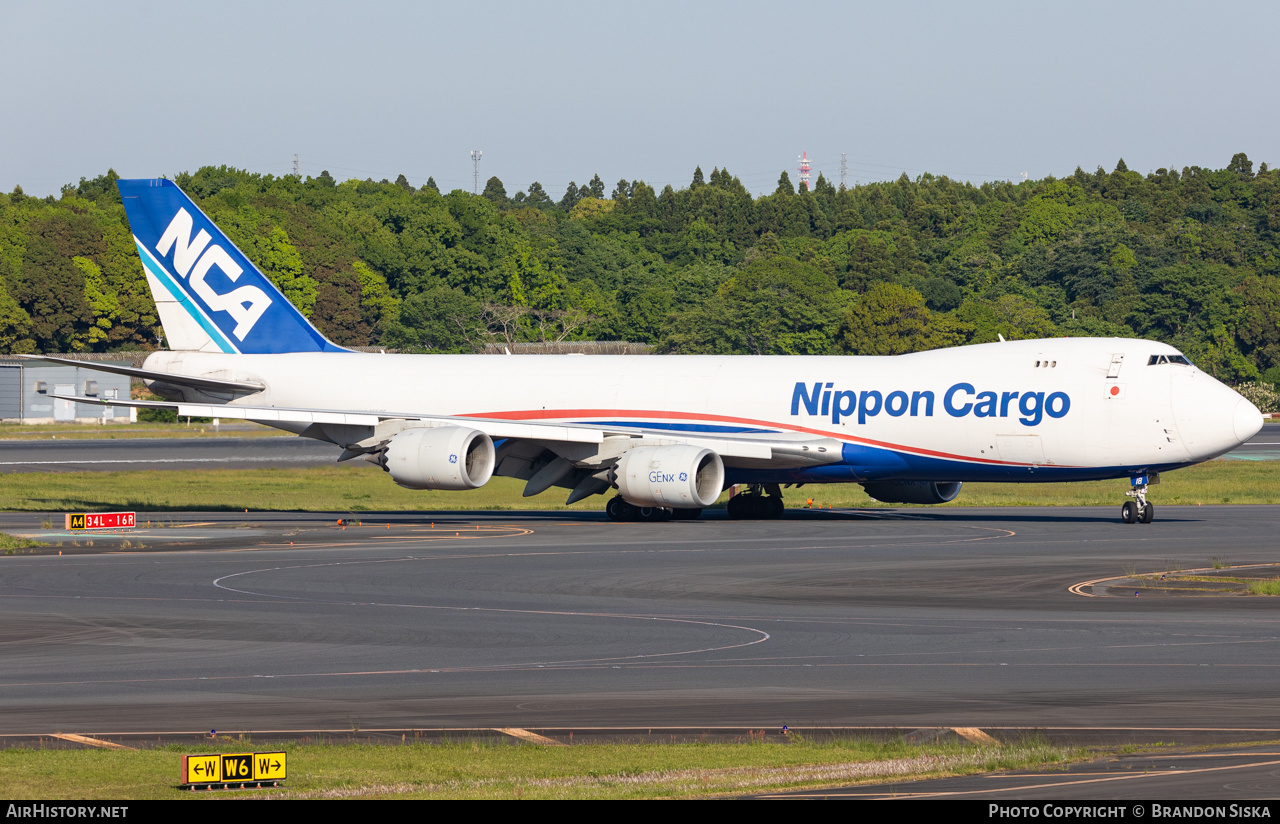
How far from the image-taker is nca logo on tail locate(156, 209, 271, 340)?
2175 inches

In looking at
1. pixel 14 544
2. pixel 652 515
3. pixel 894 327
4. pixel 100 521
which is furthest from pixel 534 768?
pixel 894 327

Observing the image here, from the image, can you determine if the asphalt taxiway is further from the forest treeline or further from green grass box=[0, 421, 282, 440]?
the forest treeline

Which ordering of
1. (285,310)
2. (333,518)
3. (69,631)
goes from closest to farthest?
(69,631)
(333,518)
(285,310)

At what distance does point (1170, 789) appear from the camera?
43.5 ft

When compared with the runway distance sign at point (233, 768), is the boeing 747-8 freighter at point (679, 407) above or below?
above

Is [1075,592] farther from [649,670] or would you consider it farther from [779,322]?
[779,322]

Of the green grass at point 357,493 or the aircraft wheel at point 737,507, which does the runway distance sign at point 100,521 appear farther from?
the aircraft wheel at point 737,507

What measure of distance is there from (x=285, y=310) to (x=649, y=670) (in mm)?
36711

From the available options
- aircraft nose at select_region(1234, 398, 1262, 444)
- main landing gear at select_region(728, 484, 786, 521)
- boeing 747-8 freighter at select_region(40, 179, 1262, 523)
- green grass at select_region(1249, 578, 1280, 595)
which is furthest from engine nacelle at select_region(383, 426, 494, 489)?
green grass at select_region(1249, 578, 1280, 595)

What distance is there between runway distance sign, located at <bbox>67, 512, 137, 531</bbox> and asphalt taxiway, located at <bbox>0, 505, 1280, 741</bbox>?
3.38 ft

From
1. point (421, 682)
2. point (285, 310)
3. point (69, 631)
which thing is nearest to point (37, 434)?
point (285, 310)

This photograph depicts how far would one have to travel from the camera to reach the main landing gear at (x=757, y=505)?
5206 cm

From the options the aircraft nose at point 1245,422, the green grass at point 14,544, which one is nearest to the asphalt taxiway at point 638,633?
the green grass at point 14,544

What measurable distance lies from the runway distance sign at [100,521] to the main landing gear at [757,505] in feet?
60.8
